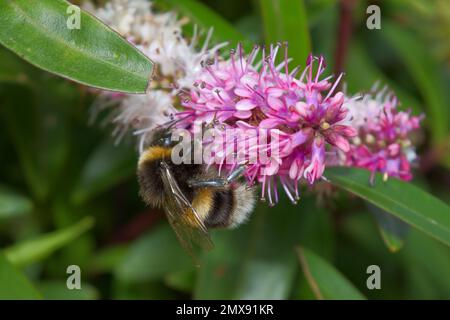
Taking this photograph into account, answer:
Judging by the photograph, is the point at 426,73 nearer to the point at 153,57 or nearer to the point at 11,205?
the point at 153,57

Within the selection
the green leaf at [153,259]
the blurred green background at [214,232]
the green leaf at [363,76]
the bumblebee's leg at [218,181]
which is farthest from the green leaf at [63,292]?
the green leaf at [363,76]

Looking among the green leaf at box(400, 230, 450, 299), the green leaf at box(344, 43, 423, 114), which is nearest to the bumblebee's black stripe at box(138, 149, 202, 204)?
the green leaf at box(344, 43, 423, 114)

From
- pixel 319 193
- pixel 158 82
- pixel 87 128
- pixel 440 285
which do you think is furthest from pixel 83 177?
pixel 440 285

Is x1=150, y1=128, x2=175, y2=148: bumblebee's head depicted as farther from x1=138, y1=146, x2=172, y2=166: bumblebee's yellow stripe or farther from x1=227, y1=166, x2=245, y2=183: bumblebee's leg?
x1=227, y1=166, x2=245, y2=183: bumblebee's leg

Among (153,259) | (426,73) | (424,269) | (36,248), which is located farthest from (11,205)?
(426,73)

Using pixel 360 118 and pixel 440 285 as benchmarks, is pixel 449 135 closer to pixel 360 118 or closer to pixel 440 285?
pixel 440 285
